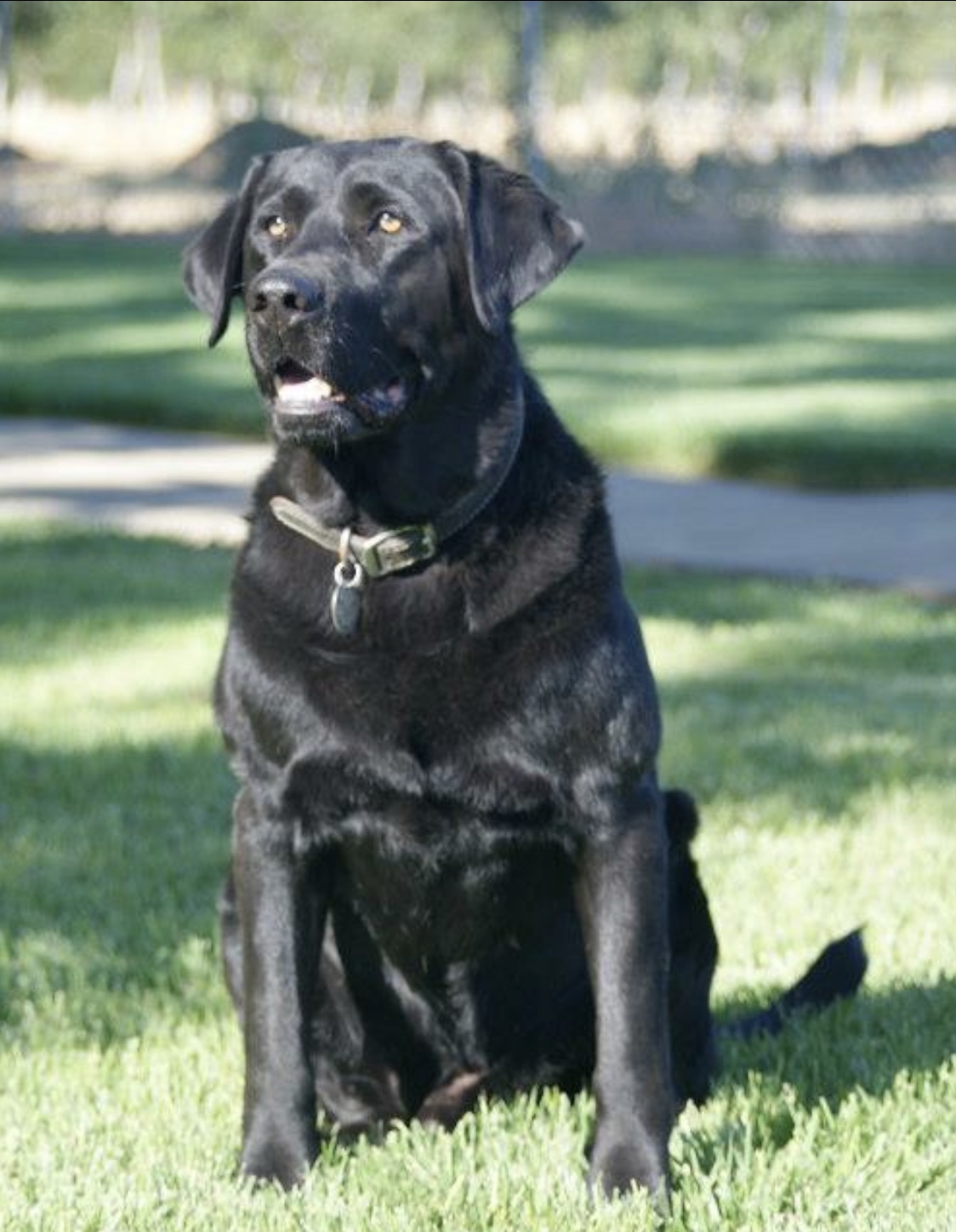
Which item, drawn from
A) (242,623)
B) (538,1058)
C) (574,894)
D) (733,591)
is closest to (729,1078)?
(538,1058)

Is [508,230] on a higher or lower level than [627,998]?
higher

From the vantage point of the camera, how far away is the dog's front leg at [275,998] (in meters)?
4.09

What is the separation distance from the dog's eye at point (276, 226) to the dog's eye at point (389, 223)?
0.17 metres

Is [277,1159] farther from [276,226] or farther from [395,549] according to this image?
[276,226]

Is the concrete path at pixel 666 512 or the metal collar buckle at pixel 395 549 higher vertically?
the metal collar buckle at pixel 395 549

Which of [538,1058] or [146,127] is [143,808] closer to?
[538,1058]

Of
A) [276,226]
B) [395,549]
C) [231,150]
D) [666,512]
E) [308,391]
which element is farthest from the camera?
[231,150]

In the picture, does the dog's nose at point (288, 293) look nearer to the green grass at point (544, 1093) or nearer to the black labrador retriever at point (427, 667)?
the black labrador retriever at point (427, 667)

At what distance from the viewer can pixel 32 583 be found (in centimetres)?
1020

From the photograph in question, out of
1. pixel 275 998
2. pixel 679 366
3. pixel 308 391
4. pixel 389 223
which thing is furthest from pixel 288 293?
pixel 679 366

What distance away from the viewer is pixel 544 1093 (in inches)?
178

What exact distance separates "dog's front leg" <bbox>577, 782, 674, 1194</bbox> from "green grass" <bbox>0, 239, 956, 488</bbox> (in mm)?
4487

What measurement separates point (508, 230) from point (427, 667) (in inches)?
28.9

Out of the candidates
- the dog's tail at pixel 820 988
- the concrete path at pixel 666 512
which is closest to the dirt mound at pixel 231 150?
the concrete path at pixel 666 512
